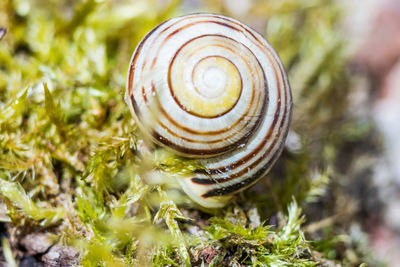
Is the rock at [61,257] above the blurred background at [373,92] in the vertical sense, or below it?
below

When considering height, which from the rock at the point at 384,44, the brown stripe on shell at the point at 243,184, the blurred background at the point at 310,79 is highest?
the rock at the point at 384,44

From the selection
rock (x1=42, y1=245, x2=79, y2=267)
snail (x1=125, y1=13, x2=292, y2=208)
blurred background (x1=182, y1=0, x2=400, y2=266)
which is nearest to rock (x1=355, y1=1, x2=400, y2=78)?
blurred background (x1=182, y1=0, x2=400, y2=266)

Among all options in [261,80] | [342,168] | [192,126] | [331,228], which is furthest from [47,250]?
[342,168]

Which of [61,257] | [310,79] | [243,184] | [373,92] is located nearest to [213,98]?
[243,184]

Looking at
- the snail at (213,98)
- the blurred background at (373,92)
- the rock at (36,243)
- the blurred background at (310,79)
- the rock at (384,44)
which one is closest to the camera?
the snail at (213,98)

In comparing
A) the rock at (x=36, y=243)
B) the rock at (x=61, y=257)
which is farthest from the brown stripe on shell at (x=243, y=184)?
the rock at (x=36, y=243)

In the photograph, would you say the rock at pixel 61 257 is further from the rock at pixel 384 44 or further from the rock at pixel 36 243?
the rock at pixel 384 44
